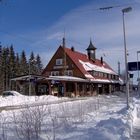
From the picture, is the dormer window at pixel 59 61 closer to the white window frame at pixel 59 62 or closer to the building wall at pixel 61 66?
the white window frame at pixel 59 62

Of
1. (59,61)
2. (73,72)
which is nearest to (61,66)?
(59,61)

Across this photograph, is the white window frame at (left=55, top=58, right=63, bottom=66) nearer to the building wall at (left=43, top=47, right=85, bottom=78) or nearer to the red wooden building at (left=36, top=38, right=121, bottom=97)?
the red wooden building at (left=36, top=38, right=121, bottom=97)

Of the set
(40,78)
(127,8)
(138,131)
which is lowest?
(138,131)

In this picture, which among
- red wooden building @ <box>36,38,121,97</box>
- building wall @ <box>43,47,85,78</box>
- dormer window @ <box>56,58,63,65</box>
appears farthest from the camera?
dormer window @ <box>56,58,63,65</box>

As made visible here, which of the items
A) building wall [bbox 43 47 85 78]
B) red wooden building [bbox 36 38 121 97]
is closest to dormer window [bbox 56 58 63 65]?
red wooden building [bbox 36 38 121 97]

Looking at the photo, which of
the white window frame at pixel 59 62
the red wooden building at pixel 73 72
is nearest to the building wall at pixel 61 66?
the red wooden building at pixel 73 72

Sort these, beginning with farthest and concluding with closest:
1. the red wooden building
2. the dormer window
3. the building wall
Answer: the dormer window → the building wall → the red wooden building

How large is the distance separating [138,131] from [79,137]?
345 centimetres

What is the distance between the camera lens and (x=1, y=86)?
290 ft

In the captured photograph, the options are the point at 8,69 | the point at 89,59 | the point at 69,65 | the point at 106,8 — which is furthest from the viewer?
the point at 8,69

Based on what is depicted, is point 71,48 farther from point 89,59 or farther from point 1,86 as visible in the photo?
point 1,86

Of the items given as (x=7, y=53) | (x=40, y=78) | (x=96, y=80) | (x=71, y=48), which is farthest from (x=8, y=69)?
→ (x=40, y=78)

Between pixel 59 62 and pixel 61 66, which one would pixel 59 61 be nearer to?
pixel 59 62

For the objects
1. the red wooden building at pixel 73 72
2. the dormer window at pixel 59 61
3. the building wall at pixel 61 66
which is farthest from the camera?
the dormer window at pixel 59 61
